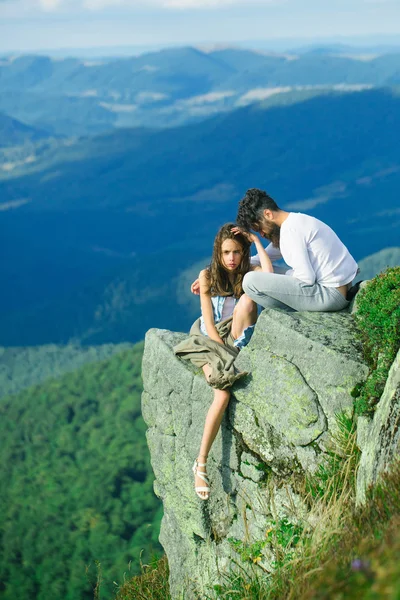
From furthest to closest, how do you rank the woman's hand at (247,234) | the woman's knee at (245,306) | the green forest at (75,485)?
the green forest at (75,485), the woman's knee at (245,306), the woman's hand at (247,234)

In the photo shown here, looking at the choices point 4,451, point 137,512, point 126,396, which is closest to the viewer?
point 137,512

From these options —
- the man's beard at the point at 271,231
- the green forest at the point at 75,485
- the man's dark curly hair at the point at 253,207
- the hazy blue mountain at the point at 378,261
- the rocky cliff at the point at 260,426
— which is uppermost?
the hazy blue mountain at the point at 378,261

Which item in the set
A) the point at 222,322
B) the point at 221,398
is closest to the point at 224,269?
the point at 222,322

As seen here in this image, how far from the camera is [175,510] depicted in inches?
344

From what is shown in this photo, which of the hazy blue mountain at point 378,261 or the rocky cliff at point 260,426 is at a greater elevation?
the hazy blue mountain at point 378,261

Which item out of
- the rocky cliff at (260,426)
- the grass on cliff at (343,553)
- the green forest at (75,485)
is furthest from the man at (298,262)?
the green forest at (75,485)

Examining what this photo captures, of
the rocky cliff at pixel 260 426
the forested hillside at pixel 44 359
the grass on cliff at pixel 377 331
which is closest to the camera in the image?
the grass on cliff at pixel 377 331

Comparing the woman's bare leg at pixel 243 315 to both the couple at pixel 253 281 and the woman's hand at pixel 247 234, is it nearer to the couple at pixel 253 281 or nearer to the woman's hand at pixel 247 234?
the couple at pixel 253 281

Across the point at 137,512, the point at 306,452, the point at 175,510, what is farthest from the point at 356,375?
the point at 137,512

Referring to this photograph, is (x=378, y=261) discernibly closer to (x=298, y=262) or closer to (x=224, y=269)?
(x=224, y=269)

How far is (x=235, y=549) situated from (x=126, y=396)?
78780 mm

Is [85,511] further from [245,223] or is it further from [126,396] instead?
[245,223]

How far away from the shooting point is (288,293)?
7.22m

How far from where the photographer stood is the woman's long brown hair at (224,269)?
7465 millimetres
